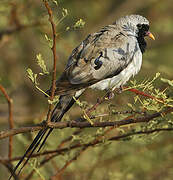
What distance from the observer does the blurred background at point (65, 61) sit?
179 inches

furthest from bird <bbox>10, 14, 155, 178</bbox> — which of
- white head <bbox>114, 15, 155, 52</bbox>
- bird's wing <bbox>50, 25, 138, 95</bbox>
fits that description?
white head <bbox>114, 15, 155, 52</bbox>

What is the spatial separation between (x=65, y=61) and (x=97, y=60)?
2.63 metres

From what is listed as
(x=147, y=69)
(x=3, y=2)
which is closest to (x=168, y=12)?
(x=147, y=69)

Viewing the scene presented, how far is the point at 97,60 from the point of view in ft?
12.9

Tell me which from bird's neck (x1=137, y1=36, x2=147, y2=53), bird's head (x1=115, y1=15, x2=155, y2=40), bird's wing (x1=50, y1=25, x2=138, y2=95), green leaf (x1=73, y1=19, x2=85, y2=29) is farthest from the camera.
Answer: bird's head (x1=115, y1=15, x2=155, y2=40)

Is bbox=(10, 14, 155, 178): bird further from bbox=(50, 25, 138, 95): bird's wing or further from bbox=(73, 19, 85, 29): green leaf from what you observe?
bbox=(73, 19, 85, 29): green leaf

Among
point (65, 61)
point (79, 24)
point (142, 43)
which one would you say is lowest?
point (79, 24)

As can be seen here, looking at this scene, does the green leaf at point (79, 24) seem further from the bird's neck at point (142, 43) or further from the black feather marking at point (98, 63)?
the bird's neck at point (142, 43)

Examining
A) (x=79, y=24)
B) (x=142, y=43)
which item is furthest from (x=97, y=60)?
(x=79, y=24)

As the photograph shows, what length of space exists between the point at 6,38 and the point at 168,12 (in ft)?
15.8

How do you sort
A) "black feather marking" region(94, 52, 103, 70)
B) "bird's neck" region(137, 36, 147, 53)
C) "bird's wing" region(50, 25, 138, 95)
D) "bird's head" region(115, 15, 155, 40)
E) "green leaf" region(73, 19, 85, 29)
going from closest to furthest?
1. "green leaf" region(73, 19, 85, 29)
2. "bird's wing" region(50, 25, 138, 95)
3. "black feather marking" region(94, 52, 103, 70)
4. "bird's neck" region(137, 36, 147, 53)
5. "bird's head" region(115, 15, 155, 40)

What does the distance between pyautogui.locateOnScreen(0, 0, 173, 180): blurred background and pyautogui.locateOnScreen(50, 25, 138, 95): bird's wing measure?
1.02 feet

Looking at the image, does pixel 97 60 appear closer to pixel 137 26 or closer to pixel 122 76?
pixel 122 76

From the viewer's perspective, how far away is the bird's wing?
3773 mm
